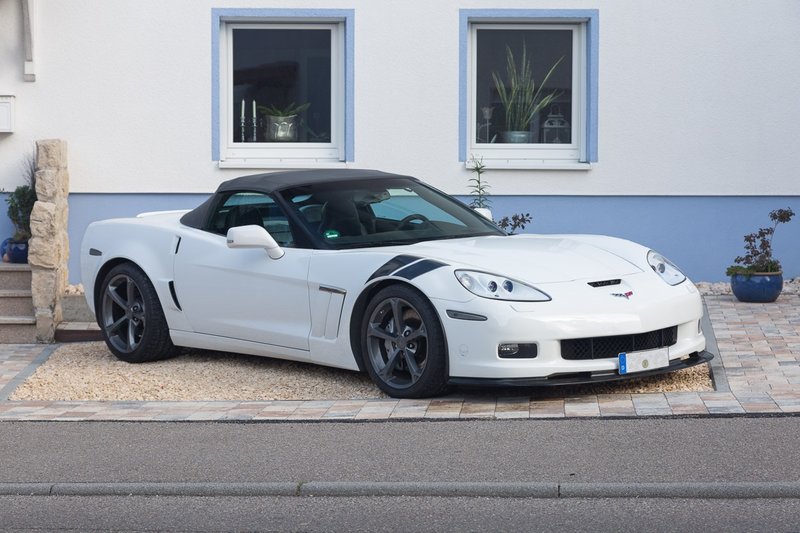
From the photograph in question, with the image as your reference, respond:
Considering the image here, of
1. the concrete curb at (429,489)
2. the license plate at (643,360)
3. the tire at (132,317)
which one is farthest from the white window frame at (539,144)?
the concrete curb at (429,489)

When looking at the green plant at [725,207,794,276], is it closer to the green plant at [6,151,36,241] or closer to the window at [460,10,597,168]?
the window at [460,10,597,168]

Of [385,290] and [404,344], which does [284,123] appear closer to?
[385,290]

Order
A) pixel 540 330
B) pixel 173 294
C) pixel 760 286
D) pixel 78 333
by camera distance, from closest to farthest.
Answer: pixel 540 330, pixel 173 294, pixel 78 333, pixel 760 286

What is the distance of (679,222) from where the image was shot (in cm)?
1295

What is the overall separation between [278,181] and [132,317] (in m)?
1.53

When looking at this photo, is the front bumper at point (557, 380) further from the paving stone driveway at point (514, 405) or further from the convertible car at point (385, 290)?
the paving stone driveway at point (514, 405)

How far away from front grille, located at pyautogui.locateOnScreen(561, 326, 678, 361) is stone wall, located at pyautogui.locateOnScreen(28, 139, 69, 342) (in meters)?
5.31

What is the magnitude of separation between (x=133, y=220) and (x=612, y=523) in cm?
574

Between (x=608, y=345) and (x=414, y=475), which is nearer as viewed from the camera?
(x=414, y=475)

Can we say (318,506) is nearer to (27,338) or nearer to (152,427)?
(152,427)

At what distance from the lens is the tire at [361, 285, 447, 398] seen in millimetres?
7328

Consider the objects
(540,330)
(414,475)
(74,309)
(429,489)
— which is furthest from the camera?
(74,309)

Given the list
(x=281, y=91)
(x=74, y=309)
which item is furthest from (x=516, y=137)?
(x=74, y=309)

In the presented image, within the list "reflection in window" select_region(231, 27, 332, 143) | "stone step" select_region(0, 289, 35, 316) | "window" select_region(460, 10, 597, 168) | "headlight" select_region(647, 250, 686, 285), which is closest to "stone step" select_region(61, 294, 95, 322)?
"stone step" select_region(0, 289, 35, 316)
